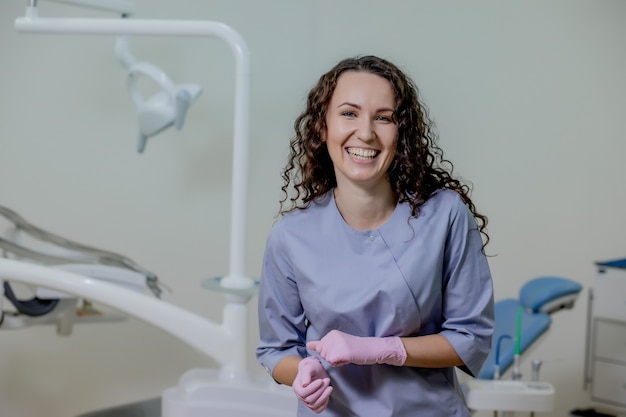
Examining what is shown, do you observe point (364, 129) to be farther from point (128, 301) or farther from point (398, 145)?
point (128, 301)

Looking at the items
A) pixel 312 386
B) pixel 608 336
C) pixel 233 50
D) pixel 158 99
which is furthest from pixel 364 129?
pixel 608 336

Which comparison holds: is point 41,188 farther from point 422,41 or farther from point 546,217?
point 546,217

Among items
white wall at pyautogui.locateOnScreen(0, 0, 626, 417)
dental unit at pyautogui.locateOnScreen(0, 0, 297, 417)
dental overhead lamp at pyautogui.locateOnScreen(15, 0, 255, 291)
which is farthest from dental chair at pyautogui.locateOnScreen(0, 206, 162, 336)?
white wall at pyautogui.locateOnScreen(0, 0, 626, 417)

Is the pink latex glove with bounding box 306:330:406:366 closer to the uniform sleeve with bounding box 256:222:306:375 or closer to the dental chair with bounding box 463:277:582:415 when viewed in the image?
the uniform sleeve with bounding box 256:222:306:375

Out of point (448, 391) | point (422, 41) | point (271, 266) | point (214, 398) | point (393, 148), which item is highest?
point (422, 41)

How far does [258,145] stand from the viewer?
3613 mm

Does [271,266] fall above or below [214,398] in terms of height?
above

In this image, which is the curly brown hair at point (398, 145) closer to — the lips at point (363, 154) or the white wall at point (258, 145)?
the lips at point (363, 154)

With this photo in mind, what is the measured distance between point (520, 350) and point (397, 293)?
4.81 ft

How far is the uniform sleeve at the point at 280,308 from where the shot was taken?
1.24 metres

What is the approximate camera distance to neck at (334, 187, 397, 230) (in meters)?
1.22

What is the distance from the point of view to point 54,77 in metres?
3.31

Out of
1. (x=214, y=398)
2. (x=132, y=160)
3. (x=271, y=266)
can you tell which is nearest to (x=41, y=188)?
(x=132, y=160)

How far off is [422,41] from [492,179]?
63 cm
